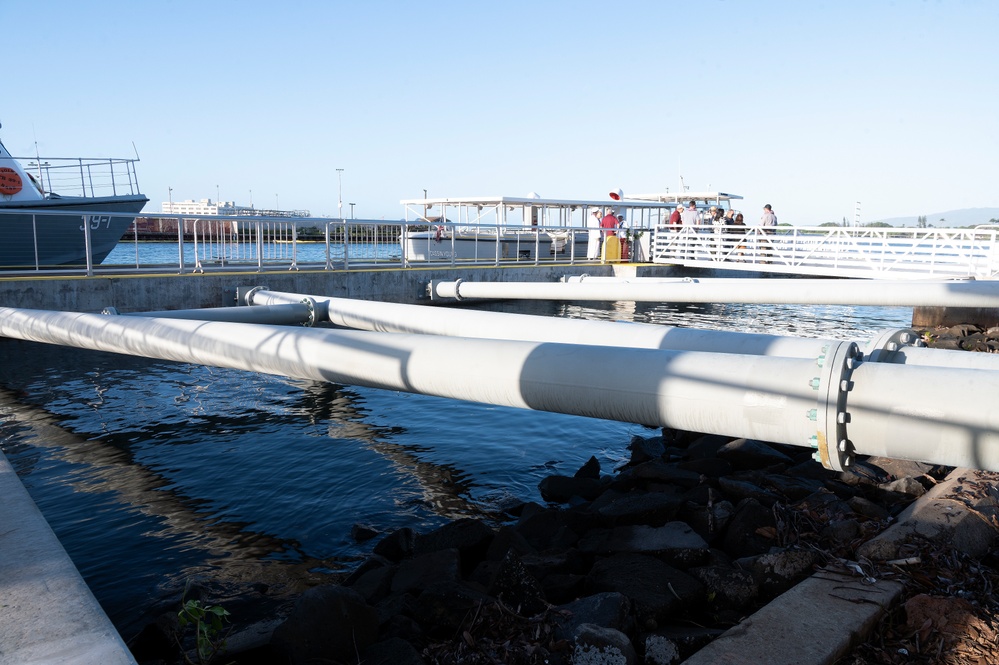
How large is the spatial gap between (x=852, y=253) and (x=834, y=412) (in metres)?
18.0

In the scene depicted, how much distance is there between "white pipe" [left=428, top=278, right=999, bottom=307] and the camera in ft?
37.8

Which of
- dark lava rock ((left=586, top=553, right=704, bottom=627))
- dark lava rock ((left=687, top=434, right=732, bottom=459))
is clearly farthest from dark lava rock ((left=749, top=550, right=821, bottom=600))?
dark lava rock ((left=687, top=434, right=732, bottom=459))

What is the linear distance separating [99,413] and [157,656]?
561 cm

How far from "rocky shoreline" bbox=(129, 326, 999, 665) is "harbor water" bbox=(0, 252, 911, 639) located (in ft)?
1.98

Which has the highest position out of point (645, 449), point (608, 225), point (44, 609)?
point (608, 225)

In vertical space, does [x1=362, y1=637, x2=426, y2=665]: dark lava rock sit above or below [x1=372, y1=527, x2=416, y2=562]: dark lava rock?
above

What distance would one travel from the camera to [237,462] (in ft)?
23.0

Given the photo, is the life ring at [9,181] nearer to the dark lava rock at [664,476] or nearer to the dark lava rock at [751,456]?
the dark lava rock at [664,476]

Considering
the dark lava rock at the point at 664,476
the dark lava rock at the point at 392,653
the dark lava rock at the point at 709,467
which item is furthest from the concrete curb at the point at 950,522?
the dark lava rock at the point at 392,653

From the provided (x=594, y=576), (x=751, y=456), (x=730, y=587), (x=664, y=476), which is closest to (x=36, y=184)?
(x=664, y=476)

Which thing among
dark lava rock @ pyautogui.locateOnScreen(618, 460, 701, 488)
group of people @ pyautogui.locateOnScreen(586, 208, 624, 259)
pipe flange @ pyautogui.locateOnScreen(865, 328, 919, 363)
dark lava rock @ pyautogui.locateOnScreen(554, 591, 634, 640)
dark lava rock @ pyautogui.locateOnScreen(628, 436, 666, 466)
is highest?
group of people @ pyautogui.locateOnScreen(586, 208, 624, 259)

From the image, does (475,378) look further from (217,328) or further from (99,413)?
(99,413)

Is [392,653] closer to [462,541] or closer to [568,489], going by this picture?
[462,541]

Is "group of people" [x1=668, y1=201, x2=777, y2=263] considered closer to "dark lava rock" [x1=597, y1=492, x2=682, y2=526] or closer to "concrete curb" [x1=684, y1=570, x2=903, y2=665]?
"dark lava rock" [x1=597, y1=492, x2=682, y2=526]
